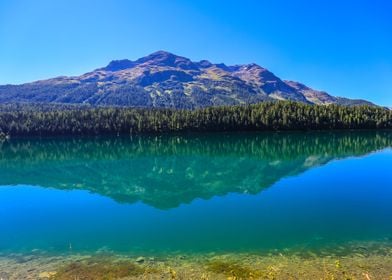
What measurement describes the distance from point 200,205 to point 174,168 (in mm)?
42511

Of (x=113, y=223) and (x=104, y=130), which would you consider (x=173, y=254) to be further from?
(x=104, y=130)

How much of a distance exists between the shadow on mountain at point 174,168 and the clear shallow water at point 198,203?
259mm

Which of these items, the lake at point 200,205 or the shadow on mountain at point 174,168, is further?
the shadow on mountain at point 174,168

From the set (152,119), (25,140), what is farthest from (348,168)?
(25,140)

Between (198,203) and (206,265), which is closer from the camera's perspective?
(206,265)

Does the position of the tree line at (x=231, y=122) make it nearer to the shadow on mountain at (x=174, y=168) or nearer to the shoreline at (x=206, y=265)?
the shadow on mountain at (x=174, y=168)

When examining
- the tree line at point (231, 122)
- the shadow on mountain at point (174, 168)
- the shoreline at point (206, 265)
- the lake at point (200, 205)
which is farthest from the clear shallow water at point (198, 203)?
the tree line at point (231, 122)

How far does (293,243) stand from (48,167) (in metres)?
81.7

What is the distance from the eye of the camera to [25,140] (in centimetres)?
19150

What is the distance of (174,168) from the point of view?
91500mm

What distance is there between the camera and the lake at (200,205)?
33000 mm

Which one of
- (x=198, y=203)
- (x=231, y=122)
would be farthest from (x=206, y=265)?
(x=231, y=122)

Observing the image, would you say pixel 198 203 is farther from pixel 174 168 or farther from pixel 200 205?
pixel 174 168

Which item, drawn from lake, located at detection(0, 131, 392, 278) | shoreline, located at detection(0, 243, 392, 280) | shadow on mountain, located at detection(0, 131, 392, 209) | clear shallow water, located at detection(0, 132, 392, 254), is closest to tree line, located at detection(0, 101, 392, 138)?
shadow on mountain, located at detection(0, 131, 392, 209)
